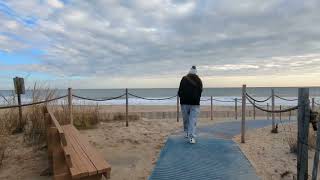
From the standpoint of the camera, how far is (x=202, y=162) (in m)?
6.95

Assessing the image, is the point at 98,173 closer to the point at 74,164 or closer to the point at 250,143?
the point at 74,164

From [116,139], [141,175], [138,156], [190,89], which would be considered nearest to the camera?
[141,175]

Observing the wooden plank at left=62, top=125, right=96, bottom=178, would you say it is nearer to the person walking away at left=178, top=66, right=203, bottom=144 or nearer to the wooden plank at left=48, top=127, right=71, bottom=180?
the wooden plank at left=48, top=127, right=71, bottom=180

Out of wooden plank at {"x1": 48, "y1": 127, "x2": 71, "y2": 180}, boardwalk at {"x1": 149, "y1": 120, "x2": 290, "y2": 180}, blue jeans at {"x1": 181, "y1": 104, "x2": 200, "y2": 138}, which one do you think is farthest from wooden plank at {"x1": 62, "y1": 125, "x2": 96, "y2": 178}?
blue jeans at {"x1": 181, "y1": 104, "x2": 200, "y2": 138}

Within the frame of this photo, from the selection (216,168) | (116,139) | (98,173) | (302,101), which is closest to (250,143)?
(216,168)

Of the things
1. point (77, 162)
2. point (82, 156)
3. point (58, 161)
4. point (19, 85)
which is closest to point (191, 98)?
point (82, 156)

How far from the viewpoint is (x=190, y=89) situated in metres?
8.83

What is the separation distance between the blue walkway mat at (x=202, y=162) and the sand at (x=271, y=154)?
0.84 ft

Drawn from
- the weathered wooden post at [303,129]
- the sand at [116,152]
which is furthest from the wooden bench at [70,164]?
the weathered wooden post at [303,129]

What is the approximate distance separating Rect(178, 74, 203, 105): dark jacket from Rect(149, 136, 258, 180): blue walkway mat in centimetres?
103

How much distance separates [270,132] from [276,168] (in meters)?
4.13

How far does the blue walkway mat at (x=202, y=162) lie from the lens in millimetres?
6137

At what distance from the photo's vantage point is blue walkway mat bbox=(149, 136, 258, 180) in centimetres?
614

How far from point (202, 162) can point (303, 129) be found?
7.95 ft
